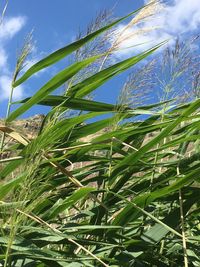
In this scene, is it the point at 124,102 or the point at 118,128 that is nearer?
the point at 124,102

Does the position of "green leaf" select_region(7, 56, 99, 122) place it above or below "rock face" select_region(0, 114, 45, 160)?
above

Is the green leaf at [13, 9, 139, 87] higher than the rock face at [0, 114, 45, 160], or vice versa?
the green leaf at [13, 9, 139, 87]

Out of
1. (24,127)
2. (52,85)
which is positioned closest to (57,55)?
Result: (52,85)

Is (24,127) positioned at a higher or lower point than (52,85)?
lower

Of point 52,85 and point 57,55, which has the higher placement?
point 57,55

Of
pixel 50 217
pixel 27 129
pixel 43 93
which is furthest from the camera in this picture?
pixel 27 129

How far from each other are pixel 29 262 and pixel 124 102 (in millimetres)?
541

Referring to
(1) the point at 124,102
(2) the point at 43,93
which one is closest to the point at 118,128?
(1) the point at 124,102

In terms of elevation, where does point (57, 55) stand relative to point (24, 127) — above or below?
above

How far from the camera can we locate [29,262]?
1.35 m

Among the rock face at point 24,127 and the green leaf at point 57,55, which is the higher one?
the green leaf at point 57,55

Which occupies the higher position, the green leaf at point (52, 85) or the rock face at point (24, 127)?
the green leaf at point (52, 85)

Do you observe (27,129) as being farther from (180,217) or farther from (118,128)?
(180,217)

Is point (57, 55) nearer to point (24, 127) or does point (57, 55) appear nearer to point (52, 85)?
point (52, 85)
